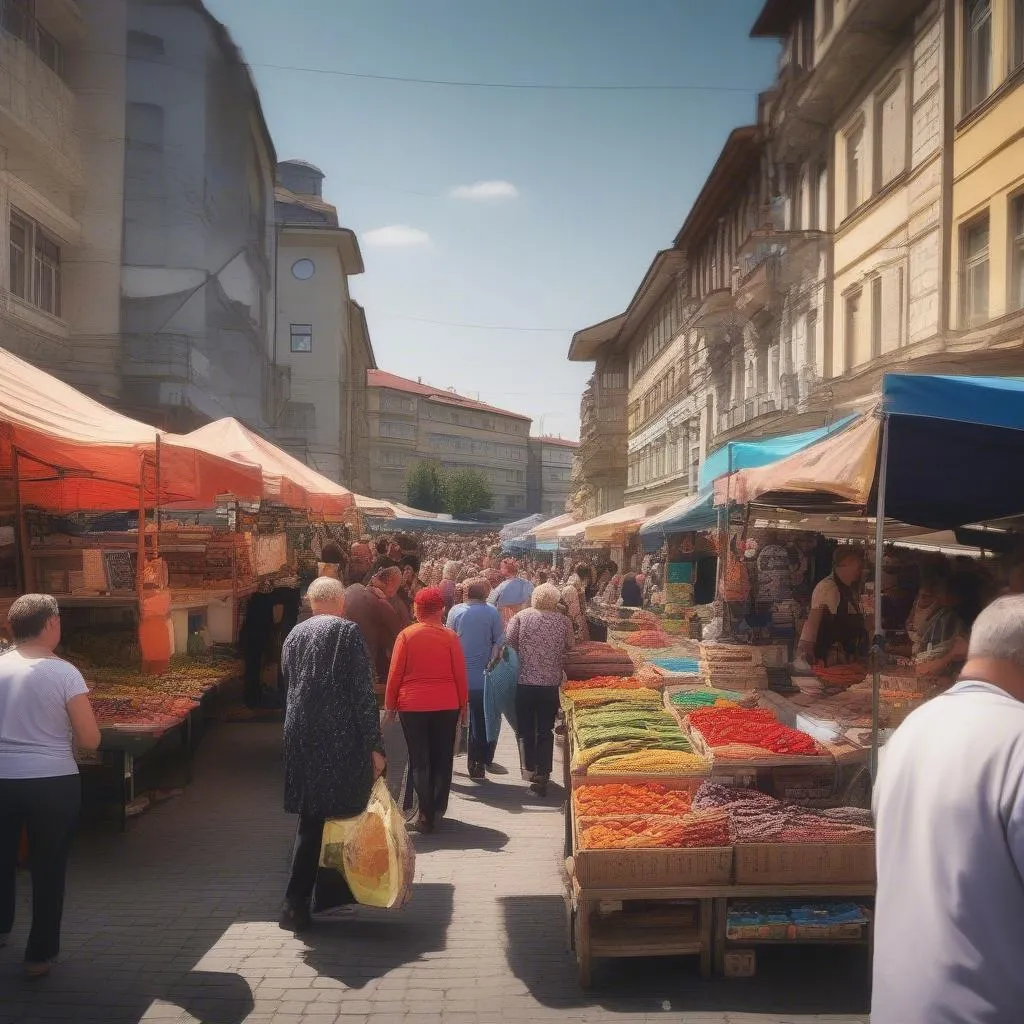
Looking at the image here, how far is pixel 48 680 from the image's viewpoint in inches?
195

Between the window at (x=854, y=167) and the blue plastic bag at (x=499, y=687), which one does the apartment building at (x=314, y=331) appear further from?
the blue plastic bag at (x=499, y=687)

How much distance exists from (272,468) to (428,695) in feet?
19.2

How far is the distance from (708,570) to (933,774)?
66.2 feet

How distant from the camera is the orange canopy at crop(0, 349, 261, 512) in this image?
7.42 meters

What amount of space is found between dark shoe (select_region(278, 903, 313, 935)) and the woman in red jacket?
211 cm

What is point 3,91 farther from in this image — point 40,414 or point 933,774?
point 933,774

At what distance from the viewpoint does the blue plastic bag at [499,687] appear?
995 centimetres

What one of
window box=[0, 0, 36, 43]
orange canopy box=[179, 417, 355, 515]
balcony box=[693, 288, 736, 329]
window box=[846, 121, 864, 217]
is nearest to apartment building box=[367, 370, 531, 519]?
balcony box=[693, 288, 736, 329]

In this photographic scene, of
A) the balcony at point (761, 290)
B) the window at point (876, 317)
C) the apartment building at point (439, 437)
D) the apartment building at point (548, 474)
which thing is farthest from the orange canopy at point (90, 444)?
the apartment building at point (548, 474)

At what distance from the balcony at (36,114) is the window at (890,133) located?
1569 centimetres

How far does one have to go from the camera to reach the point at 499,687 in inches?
392

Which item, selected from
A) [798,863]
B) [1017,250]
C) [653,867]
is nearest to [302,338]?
[1017,250]

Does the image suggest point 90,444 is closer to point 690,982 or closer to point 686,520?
point 690,982

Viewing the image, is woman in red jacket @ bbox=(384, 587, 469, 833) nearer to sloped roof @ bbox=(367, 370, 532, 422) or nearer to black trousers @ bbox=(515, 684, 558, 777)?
black trousers @ bbox=(515, 684, 558, 777)
